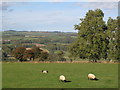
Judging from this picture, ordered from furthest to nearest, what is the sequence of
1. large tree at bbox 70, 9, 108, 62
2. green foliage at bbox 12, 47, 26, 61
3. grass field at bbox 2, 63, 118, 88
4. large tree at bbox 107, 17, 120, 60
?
green foliage at bbox 12, 47, 26, 61, large tree at bbox 107, 17, 120, 60, large tree at bbox 70, 9, 108, 62, grass field at bbox 2, 63, 118, 88

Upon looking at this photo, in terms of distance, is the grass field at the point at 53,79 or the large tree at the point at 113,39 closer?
the grass field at the point at 53,79

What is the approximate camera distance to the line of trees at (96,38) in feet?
166

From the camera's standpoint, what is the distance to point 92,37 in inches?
2014

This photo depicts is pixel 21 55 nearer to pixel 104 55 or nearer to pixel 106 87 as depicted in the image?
pixel 104 55

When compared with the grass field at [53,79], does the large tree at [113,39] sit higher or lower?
higher

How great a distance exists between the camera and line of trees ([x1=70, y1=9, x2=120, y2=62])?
166 ft

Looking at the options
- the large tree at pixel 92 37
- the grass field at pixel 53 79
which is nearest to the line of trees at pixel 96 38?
the large tree at pixel 92 37

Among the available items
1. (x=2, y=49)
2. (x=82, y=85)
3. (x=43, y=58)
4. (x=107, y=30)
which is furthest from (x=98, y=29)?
(x=2, y=49)

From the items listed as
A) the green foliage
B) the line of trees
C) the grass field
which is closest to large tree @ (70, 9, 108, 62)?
the line of trees

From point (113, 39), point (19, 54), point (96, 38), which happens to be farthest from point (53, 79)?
point (19, 54)

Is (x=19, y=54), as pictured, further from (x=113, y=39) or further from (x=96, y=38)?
(x=113, y=39)

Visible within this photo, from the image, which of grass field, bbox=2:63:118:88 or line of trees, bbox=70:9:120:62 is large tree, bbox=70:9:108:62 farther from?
grass field, bbox=2:63:118:88

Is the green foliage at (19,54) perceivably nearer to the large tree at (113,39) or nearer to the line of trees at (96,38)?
the line of trees at (96,38)

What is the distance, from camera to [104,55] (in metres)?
51.1
